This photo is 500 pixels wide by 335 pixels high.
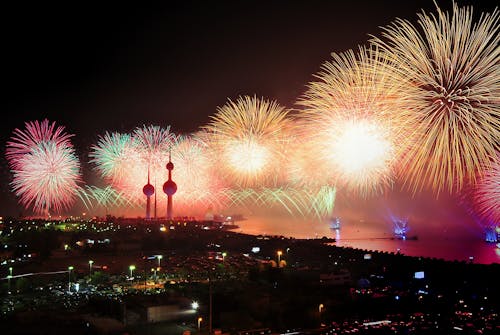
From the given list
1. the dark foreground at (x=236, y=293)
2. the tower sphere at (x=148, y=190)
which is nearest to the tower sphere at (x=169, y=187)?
the tower sphere at (x=148, y=190)

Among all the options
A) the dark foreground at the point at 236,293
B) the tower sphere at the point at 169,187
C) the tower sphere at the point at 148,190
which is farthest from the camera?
the tower sphere at the point at 148,190

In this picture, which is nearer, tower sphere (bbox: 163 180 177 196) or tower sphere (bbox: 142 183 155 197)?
tower sphere (bbox: 163 180 177 196)

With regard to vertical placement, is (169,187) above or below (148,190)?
above

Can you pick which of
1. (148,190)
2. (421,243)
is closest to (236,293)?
(148,190)

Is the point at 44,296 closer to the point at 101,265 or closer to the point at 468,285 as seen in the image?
the point at 101,265

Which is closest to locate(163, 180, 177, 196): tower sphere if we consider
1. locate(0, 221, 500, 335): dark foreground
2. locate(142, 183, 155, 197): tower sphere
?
locate(142, 183, 155, 197): tower sphere

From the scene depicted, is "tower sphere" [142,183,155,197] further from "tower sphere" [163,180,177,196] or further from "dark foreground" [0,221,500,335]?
"dark foreground" [0,221,500,335]

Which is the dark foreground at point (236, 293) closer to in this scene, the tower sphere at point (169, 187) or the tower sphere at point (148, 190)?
the tower sphere at point (169, 187)

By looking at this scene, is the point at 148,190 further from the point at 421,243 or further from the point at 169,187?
the point at 421,243

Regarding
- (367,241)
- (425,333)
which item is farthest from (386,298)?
(367,241)

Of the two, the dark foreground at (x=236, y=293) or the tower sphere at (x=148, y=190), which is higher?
the tower sphere at (x=148, y=190)

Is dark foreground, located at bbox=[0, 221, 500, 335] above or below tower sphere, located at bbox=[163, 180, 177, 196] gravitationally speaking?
below

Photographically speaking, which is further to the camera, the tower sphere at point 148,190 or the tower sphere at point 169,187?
the tower sphere at point 148,190

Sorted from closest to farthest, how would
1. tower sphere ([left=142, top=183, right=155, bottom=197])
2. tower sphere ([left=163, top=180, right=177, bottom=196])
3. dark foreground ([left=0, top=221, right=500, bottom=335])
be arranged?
dark foreground ([left=0, top=221, right=500, bottom=335])
tower sphere ([left=163, top=180, right=177, bottom=196])
tower sphere ([left=142, top=183, right=155, bottom=197])
